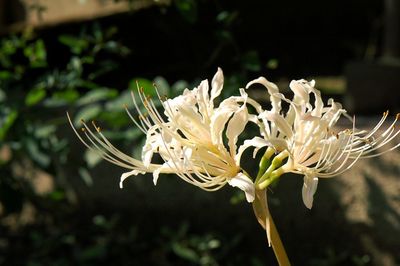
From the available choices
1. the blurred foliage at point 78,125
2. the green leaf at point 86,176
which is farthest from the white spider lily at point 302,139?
the green leaf at point 86,176

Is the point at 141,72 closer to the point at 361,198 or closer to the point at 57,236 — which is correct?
the point at 57,236

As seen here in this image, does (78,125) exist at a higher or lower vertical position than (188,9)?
lower

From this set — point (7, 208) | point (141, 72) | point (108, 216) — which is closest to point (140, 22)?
point (141, 72)

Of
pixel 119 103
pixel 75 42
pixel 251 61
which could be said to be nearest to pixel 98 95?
pixel 119 103

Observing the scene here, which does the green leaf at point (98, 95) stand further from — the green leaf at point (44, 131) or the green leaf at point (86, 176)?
the green leaf at point (86, 176)

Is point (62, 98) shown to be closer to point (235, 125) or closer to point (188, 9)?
point (188, 9)

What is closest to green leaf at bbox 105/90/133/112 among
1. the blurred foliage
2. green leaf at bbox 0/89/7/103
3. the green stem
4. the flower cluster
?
the blurred foliage
